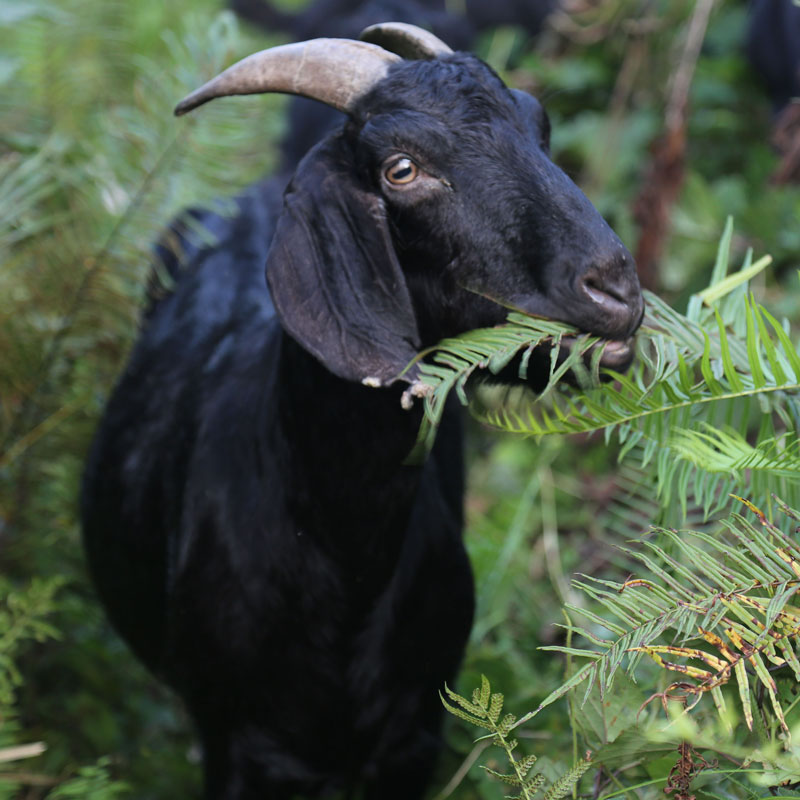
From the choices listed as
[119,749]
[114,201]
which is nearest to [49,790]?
[119,749]

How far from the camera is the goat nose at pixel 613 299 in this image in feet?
7.81

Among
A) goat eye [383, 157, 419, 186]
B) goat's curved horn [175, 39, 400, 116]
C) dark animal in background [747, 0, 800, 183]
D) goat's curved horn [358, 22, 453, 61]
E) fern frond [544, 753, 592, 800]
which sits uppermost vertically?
goat's curved horn [175, 39, 400, 116]

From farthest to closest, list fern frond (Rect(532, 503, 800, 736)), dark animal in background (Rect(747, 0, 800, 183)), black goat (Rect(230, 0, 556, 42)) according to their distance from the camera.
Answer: dark animal in background (Rect(747, 0, 800, 183)), black goat (Rect(230, 0, 556, 42)), fern frond (Rect(532, 503, 800, 736))

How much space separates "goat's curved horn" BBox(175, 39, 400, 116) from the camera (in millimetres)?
2785

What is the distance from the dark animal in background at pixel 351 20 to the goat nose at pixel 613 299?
289 cm

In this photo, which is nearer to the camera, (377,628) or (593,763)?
(593,763)

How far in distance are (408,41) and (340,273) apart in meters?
0.82

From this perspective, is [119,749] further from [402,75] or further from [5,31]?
[5,31]

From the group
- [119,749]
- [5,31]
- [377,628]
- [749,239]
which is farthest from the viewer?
[5,31]

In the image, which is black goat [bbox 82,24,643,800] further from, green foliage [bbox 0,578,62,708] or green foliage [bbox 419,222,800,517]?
green foliage [bbox 0,578,62,708]

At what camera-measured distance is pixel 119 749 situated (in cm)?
426

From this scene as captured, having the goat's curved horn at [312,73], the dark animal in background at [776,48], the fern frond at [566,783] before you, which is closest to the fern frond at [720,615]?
the fern frond at [566,783]

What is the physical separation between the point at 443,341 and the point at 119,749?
8.36 ft

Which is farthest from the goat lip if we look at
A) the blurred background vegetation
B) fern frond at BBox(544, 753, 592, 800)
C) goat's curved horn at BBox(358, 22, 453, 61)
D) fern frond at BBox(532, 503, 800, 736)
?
goat's curved horn at BBox(358, 22, 453, 61)
